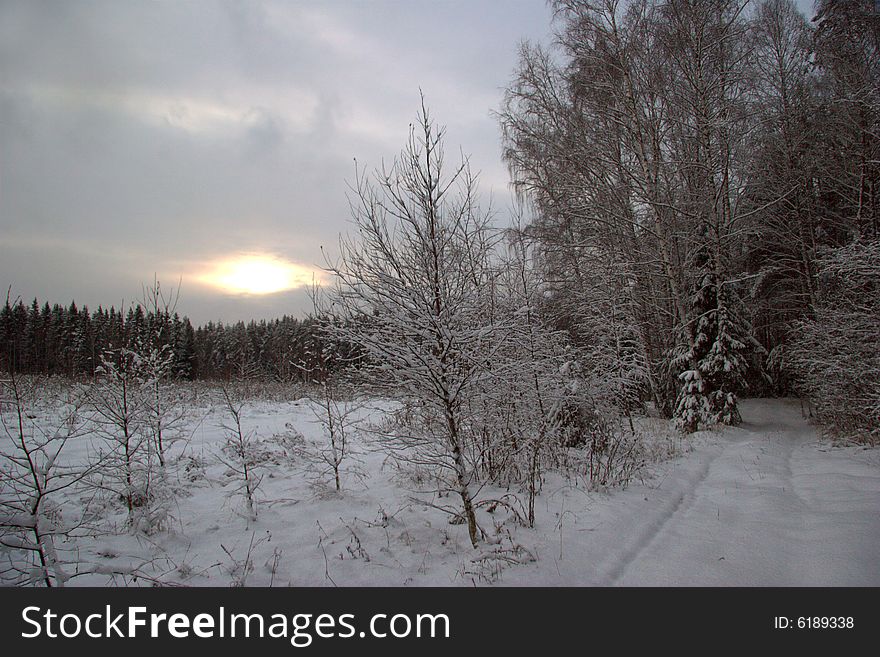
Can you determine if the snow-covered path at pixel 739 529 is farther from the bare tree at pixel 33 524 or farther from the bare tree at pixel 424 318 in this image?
the bare tree at pixel 33 524

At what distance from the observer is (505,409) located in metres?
5.16

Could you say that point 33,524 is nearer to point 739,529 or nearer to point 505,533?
point 505,533

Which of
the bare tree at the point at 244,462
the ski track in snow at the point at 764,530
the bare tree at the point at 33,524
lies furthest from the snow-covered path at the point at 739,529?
the bare tree at the point at 33,524

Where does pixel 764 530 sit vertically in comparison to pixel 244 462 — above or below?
below

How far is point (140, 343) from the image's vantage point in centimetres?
658

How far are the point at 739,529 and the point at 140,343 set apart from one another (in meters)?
8.21

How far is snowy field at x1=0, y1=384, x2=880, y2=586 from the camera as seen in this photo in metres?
3.55

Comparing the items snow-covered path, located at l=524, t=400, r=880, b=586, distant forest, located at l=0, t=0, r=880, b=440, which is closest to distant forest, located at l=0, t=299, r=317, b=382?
distant forest, located at l=0, t=0, r=880, b=440

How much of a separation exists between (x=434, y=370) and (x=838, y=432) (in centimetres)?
1023

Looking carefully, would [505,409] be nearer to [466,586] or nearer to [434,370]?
[434,370]

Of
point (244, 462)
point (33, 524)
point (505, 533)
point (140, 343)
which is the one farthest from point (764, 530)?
point (140, 343)

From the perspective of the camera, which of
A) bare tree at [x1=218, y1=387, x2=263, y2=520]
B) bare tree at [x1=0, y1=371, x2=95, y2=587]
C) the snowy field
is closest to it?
bare tree at [x1=0, y1=371, x2=95, y2=587]

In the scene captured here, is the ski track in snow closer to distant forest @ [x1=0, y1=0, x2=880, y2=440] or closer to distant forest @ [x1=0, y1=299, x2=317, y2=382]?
distant forest @ [x1=0, y1=0, x2=880, y2=440]

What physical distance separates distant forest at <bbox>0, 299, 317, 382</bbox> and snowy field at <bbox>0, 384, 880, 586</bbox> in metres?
1.77
